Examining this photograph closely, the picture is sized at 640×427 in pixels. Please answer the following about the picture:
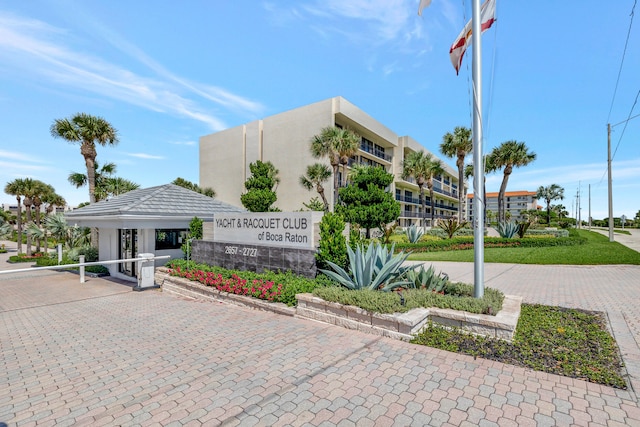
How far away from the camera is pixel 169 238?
43.5ft

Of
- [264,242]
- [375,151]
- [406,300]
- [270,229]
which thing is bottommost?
[406,300]

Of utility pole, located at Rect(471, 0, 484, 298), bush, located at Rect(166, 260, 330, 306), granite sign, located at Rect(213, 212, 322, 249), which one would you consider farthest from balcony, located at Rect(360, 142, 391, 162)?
utility pole, located at Rect(471, 0, 484, 298)

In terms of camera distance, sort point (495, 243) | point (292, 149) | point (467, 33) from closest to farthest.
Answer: point (467, 33) < point (495, 243) < point (292, 149)

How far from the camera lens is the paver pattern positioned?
127 inches

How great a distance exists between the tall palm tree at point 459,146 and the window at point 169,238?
31.3 m

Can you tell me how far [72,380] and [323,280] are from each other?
494 cm

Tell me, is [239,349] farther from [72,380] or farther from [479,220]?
[479,220]

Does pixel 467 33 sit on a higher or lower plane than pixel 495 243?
higher

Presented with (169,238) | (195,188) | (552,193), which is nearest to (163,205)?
(169,238)

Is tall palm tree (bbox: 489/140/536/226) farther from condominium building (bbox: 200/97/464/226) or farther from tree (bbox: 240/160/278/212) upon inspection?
tree (bbox: 240/160/278/212)

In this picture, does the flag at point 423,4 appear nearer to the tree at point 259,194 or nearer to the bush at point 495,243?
the bush at point 495,243

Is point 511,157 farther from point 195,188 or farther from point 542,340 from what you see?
point 195,188

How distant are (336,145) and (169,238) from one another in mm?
19086

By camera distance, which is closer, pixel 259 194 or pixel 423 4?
pixel 423 4
